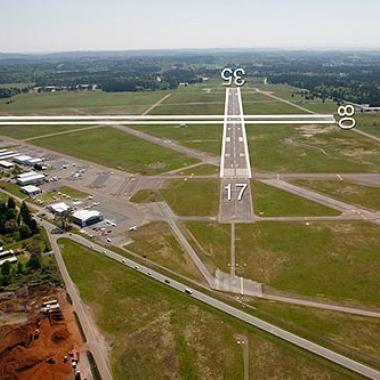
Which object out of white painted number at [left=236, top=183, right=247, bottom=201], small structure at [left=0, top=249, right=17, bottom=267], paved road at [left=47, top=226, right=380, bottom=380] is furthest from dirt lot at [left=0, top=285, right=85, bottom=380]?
white painted number at [left=236, top=183, right=247, bottom=201]

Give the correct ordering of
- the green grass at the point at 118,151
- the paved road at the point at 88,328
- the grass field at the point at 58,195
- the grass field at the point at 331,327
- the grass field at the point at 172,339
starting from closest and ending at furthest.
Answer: the grass field at the point at 172,339 → the paved road at the point at 88,328 → the grass field at the point at 331,327 → the grass field at the point at 58,195 → the green grass at the point at 118,151

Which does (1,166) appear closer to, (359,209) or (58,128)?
(58,128)

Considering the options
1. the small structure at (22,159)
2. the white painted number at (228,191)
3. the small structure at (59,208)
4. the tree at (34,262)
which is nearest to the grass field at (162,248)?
the tree at (34,262)

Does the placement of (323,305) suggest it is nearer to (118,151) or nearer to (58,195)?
(58,195)

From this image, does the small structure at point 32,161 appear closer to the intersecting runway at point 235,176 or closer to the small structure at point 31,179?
the small structure at point 31,179

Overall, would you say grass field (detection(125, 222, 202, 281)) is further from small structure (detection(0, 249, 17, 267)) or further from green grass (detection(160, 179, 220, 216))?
small structure (detection(0, 249, 17, 267))

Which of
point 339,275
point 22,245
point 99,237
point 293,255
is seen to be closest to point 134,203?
point 99,237

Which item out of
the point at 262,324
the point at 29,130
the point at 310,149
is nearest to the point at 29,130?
the point at 29,130
